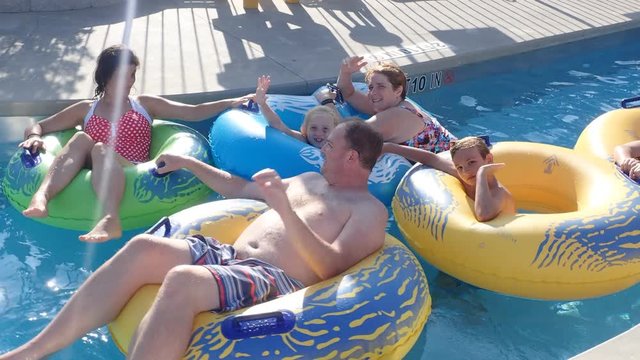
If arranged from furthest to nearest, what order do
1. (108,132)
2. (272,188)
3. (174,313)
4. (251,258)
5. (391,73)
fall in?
→ (391,73) → (108,132) → (251,258) → (272,188) → (174,313)

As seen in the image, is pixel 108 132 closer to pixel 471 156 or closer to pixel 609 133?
pixel 471 156

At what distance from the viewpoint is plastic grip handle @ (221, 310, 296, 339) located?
265 cm

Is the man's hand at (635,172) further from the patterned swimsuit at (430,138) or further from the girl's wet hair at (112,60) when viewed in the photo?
the girl's wet hair at (112,60)

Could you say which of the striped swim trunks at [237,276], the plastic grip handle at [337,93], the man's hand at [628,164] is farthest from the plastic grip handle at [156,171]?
the man's hand at [628,164]

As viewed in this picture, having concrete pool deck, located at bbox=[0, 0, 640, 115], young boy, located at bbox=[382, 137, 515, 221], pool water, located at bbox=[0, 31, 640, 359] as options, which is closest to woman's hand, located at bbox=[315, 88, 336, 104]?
concrete pool deck, located at bbox=[0, 0, 640, 115]

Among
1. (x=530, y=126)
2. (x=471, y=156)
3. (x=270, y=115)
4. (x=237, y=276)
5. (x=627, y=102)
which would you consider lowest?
(x=530, y=126)

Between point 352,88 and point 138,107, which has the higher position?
point 138,107

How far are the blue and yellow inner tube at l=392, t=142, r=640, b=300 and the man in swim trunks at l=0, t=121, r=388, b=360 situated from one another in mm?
630

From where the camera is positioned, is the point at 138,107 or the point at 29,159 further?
the point at 138,107

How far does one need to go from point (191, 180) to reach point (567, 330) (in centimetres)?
222

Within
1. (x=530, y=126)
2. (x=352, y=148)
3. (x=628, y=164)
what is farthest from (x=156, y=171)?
(x=530, y=126)

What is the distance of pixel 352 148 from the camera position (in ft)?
10.5

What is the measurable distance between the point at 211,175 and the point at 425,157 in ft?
4.15

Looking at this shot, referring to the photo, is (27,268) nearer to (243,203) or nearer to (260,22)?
(243,203)
